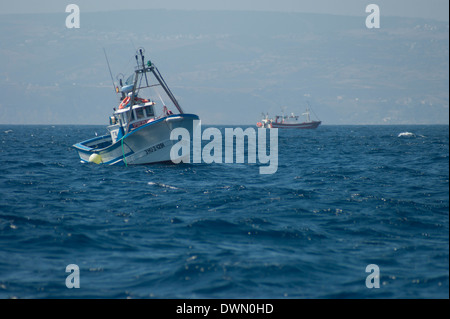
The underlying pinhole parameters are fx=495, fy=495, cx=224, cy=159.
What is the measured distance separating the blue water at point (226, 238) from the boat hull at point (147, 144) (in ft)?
21.8

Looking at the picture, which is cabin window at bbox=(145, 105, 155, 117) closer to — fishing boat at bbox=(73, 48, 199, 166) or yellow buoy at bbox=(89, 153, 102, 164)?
fishing boat at bbox=(73, 48, 199, 166)

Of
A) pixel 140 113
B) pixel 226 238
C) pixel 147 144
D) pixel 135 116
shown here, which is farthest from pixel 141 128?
pixel 226 238

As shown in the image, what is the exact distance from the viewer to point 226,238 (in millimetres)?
14320

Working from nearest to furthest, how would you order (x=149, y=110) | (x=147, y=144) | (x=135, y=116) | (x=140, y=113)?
(x=147, y=144) → (x=135, y=116) → (x=140, y=113) → (x=149, y=110)

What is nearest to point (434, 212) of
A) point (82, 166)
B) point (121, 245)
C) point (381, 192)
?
point (381, 192)

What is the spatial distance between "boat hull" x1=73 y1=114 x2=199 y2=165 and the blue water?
6630 mm

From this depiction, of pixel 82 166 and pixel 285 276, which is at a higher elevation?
pixel 82 166

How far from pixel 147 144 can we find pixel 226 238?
63.7ft

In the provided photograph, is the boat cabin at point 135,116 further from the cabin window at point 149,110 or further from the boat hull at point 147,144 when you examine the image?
the boat hull at point 147,144

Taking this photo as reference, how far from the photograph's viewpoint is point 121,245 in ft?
44.0

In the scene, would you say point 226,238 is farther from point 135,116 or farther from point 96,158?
point 96,158

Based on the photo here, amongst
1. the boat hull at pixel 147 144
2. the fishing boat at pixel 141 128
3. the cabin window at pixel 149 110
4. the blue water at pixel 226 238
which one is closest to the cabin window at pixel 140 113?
the fishing boat at pixel 141 128
